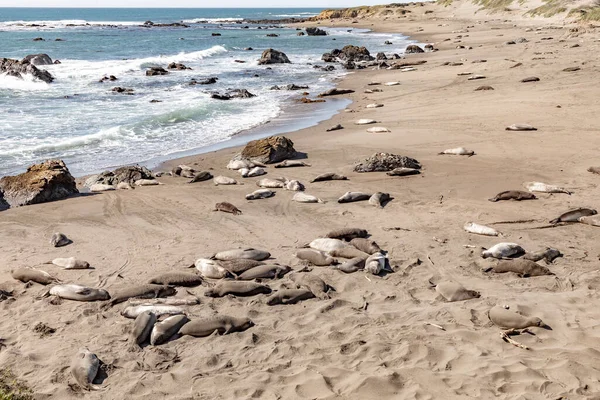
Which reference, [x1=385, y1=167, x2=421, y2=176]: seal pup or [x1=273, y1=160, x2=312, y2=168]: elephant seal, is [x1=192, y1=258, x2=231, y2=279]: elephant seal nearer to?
[x1=385, y1=167, x2=421, y2=176]: seal pup

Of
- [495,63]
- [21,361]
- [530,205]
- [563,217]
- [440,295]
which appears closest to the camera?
[21,361]

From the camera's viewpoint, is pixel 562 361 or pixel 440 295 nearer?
pixel 562 361

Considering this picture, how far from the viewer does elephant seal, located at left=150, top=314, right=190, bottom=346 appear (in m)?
5.21

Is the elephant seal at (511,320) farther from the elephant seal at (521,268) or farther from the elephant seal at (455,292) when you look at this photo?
the elephant seal at (521,268)

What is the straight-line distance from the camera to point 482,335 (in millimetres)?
5117

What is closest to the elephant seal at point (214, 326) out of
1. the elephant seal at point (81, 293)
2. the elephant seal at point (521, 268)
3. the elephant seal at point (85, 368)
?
the elephant seal at point (85, 368)

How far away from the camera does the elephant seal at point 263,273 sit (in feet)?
21.4

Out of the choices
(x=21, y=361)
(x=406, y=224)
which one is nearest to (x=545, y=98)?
(x=406, y=224)

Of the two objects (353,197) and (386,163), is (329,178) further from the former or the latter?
(353,197)

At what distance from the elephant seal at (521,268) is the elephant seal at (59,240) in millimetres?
5791

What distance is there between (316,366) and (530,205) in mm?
5521

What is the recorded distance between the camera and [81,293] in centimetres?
608

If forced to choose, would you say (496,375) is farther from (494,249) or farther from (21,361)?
(21,361)

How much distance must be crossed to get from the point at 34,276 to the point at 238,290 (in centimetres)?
255
